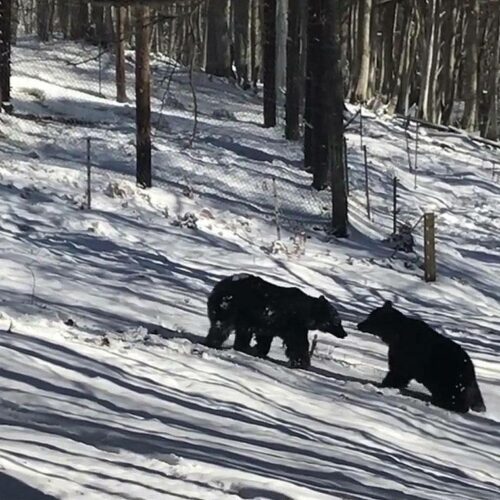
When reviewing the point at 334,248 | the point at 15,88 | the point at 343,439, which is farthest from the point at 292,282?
the point at 15,88

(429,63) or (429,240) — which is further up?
(429,63)

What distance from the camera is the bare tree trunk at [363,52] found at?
38219mm

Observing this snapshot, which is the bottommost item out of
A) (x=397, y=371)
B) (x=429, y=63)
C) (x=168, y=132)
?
(x=397, y=371)

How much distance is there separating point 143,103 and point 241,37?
26.1 metres

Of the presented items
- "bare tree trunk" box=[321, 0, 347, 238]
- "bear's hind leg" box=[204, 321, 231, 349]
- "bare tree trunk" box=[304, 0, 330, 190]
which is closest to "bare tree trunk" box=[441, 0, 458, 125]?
"bare tree trunk" box=[304, 0, 330, 190]

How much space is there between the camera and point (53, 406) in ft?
23.6

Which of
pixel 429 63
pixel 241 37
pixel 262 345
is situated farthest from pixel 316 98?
pixel 241 37

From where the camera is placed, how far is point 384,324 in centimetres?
1095

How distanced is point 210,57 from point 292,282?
26.8 metres

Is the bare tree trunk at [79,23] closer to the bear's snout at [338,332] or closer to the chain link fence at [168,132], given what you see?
the chain link fence at [168,132]

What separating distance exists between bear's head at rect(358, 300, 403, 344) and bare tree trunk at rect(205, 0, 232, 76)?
27.9 metres

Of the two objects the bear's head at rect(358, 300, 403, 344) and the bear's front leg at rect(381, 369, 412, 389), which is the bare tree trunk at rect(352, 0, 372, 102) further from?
the bear's front leg at rect(381, 369, 412, 389)

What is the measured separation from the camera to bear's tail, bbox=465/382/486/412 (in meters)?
10.1

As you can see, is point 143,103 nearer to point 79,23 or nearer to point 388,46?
point 79,23
